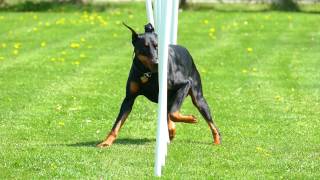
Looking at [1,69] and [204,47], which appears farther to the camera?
[204,47]

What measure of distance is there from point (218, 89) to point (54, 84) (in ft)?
8.38

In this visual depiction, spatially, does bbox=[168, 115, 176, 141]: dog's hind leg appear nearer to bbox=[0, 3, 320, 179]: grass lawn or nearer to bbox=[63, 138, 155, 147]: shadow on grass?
bbox=[0, 3, 320, 179]: grass lawn

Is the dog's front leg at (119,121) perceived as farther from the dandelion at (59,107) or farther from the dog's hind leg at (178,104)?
the dandelion at (59,107)

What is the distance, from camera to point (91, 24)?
78.4 ft

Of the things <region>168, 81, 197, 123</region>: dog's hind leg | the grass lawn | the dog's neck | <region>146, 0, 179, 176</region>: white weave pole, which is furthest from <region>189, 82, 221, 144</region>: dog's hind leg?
<region>146, 0, 179, 176</region>: white weave pole

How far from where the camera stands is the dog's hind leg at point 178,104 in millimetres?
8297

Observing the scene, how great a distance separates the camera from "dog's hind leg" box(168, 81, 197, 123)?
27.2 ft

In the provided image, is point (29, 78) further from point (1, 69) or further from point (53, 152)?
point (53, 152)

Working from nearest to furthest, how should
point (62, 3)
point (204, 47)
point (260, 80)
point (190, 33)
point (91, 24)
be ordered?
1. point (260, 80)
2. point (204, 47)
3. point (190, 33)
4. point (91, 24)
5. point (62, 3)

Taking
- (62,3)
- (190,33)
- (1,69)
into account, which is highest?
(1,69)

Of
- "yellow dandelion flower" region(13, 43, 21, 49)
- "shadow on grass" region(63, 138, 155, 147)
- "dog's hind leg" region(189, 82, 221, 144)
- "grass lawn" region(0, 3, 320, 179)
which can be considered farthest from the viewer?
"yellow dandelion flower" region(13, 43, 21, 49)


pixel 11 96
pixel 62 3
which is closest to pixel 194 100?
pixel 11 96

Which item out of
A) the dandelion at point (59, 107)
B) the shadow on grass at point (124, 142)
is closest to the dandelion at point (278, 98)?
the dandelion at point (59, 107)

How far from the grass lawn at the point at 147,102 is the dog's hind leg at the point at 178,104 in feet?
1.26
